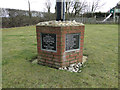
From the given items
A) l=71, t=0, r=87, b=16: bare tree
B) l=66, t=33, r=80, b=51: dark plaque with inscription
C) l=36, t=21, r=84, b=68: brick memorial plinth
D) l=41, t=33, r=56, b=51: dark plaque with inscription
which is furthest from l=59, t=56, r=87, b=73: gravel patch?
l=71, t=0, r=87, b=16: bare tree

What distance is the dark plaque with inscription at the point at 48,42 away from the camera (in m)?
3.36

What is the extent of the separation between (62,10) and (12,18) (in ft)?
41.4

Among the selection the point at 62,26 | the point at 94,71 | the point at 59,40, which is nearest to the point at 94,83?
the point at 94,71

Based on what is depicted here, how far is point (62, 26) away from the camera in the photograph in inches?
124

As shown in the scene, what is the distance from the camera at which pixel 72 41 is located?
11.5ft

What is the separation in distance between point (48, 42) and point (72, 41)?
721 millimetres

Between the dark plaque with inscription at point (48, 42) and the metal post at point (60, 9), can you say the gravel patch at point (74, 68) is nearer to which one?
the dark plaque with inscription at point (48, 42)

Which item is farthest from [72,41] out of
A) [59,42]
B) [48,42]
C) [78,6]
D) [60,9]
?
[78,6]

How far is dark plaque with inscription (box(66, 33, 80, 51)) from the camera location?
341 centimetres

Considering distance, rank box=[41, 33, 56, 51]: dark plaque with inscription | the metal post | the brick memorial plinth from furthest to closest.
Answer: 1. the metal post
2. box=[41, 33, 56, 51]: dark plaque with inscription
3. the brick memorial plinth

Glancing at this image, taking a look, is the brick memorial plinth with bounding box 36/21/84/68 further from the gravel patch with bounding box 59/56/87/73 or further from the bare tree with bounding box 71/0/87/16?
the bare tree with bounding box 71/0/87/16

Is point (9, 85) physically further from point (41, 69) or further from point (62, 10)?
point (62, 10)

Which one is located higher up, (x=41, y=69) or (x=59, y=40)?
(x=59, y=40)

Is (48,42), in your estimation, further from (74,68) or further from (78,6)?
(78,6)
